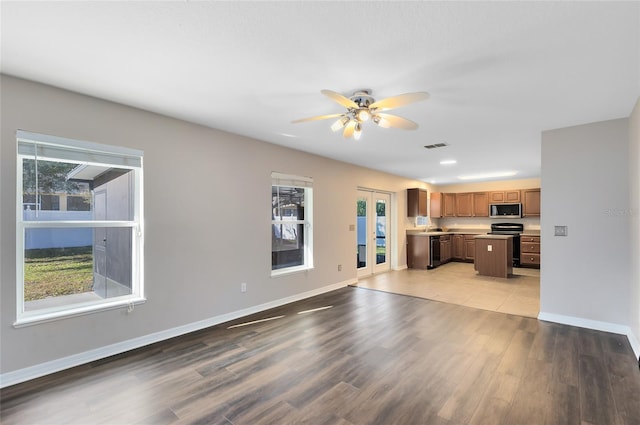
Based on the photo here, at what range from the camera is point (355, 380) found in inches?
95.2

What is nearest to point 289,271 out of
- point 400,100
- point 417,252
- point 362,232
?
point 362,232

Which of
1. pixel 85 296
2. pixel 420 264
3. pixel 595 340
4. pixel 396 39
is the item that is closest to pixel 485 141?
pixel 595 340

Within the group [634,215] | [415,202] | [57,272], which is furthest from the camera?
[415,202]

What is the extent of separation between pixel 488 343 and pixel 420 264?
15.3ft

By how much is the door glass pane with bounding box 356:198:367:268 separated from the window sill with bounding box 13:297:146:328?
468cm

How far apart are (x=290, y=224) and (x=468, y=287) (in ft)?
11.8

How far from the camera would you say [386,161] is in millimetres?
5773

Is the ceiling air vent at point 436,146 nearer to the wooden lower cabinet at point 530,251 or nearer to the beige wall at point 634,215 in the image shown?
the beige wall at point 634,215

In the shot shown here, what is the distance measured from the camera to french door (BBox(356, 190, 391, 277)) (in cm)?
682

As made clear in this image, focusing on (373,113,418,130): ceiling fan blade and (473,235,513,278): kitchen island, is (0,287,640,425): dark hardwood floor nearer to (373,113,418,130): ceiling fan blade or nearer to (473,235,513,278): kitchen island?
(373,113,418,130): ceiling fan blade

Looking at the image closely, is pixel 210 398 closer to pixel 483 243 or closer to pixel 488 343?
pixel 488 343

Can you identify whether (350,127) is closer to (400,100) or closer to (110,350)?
(400,100)

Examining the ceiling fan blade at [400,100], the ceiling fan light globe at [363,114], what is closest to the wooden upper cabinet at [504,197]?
the ceiling fan light globe at [363,114]

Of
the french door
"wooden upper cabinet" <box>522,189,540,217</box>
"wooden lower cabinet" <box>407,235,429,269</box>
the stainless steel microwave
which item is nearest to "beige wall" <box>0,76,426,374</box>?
the french door
